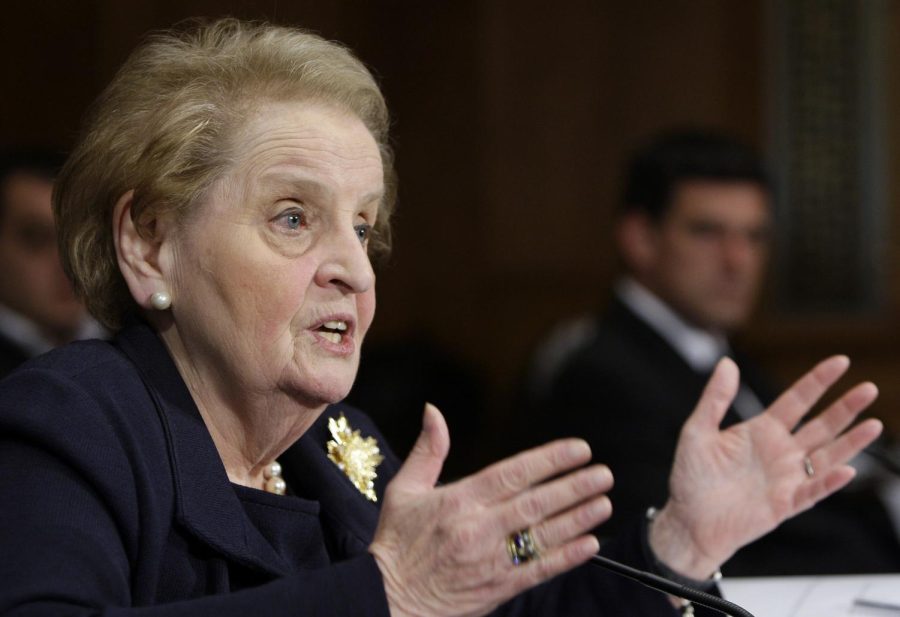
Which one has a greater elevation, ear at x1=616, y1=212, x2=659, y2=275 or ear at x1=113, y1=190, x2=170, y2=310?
ear at x1=113, y1=190, x2=170, y2=310

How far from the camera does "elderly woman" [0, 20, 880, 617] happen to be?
1264 millimetres

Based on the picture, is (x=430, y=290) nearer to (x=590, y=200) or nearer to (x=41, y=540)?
(x=590, y=200)

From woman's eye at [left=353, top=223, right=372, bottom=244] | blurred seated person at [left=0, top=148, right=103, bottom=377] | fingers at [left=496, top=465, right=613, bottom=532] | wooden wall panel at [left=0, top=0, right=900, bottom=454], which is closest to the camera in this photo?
fingers at [left=496, top=465, right=613, bottom=532]

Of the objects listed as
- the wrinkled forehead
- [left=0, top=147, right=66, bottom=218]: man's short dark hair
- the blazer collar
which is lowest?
[left=0, top=147, right=66, bottom=218]: man's short dark hair

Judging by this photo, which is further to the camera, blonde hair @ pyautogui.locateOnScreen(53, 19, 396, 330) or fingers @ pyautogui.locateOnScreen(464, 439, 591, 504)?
blonde hair @ pyautogui.locateOnScreen(53, 19, 396, 330)

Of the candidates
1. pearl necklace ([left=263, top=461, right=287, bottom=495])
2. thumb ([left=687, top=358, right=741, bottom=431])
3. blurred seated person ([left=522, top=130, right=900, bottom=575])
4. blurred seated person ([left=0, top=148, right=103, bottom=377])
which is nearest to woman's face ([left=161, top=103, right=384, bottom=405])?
pearl necklace ([left=263, top=461, right=287, bottom=495])

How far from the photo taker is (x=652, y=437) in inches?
133

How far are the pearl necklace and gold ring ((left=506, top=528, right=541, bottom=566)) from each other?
20.6 inches

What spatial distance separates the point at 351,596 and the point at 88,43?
4.54 metres

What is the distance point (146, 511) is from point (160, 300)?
0.30 meters

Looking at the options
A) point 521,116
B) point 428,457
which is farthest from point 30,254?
point 428,457

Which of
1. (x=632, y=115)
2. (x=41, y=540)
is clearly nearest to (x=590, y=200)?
(x=632, y=115)

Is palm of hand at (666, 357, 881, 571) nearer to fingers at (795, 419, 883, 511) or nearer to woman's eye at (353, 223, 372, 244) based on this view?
fingers at (795, 419, 883, 511)

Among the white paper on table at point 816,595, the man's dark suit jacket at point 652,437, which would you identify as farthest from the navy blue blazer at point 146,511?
the man's dark suit jacket at point 652,437
